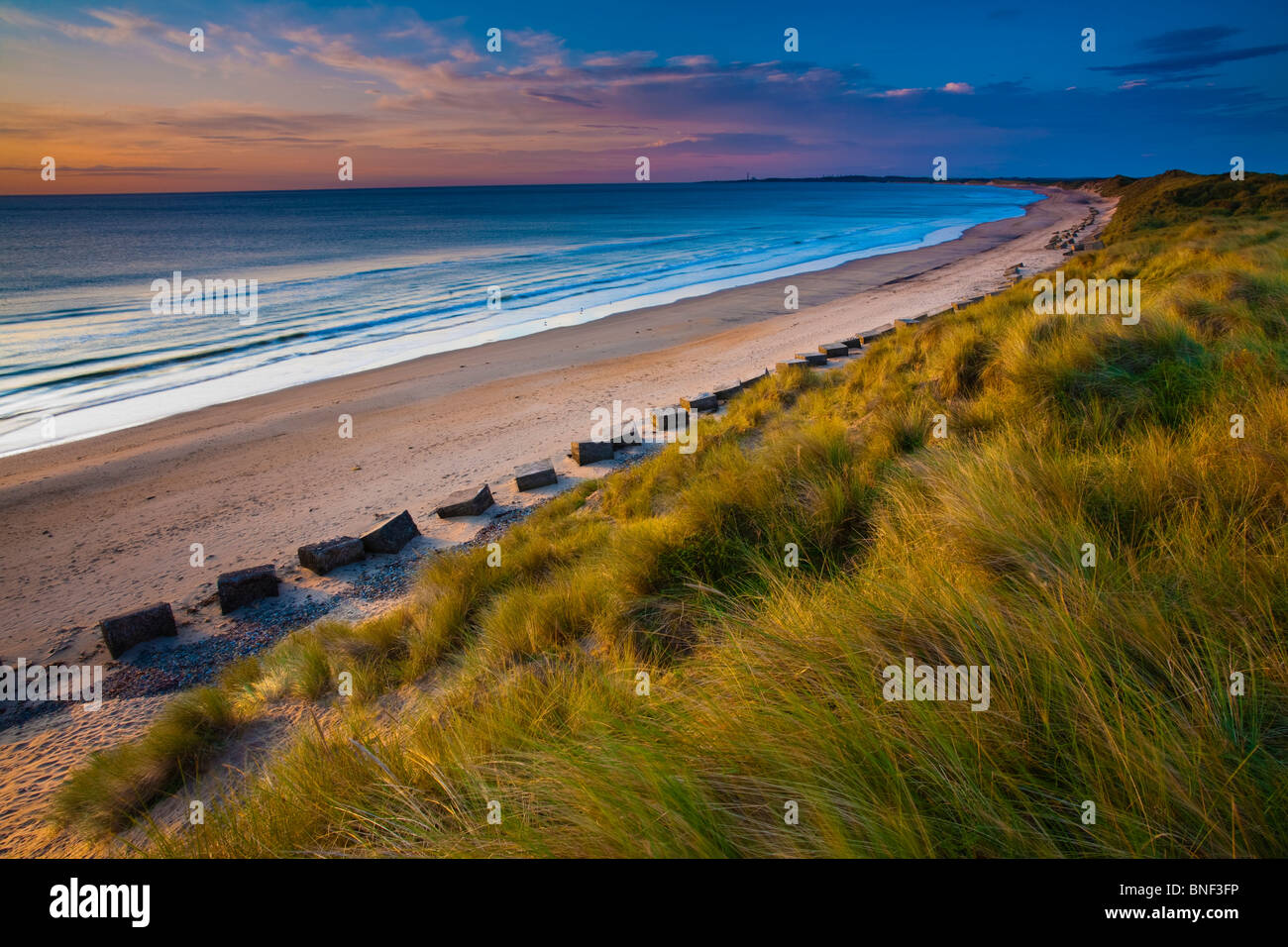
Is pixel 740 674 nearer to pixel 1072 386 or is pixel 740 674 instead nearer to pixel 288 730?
pixel 288 730

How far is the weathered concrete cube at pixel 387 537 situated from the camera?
253 inches

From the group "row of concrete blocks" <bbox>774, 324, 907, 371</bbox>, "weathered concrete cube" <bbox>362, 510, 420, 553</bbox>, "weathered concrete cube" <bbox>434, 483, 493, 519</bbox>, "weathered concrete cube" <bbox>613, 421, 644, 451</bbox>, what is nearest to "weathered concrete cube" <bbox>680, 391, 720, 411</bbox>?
"weathered concrete cube" <bbox>613, 421, 644, 451</bbox>

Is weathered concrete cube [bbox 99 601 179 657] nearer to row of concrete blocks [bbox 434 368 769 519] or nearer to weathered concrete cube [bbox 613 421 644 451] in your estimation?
row of concrete blocks [bbox 434 368 769 519]

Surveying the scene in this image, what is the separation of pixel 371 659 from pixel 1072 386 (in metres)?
5.73

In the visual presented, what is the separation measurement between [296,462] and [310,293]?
21259 mm

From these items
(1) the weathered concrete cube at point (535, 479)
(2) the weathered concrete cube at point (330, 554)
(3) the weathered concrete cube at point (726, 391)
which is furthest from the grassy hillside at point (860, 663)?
(3) the weathered concrete cube at point (726, 391)

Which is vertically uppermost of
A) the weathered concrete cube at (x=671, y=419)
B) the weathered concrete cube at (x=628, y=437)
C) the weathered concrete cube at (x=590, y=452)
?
the weathered concrete cube at (x=671, y=419)

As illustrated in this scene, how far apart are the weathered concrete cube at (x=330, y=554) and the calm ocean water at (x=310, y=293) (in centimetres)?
802

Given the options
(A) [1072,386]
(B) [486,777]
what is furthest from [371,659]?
(A) [1072,386]

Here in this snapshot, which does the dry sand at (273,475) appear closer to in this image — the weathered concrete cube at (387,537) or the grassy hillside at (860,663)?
the weathered concrete cube at (387,537)

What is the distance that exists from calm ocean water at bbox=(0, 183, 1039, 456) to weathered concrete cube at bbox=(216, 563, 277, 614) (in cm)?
804

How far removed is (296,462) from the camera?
934cm

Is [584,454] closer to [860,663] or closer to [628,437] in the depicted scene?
[628,437]

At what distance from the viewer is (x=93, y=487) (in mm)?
8656
